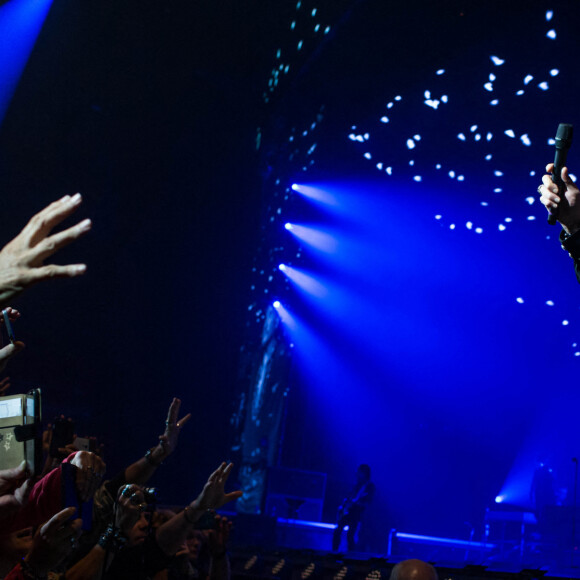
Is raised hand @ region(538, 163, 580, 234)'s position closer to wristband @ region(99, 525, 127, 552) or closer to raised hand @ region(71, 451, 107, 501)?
raised hand @ region(71, 451, 107, 501)

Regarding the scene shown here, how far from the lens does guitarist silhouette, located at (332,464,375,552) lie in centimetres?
968

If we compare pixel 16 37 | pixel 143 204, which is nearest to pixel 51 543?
pixel 16 37

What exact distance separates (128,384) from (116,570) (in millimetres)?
6121

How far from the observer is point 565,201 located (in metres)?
2.12

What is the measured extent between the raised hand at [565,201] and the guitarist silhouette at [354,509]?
320 inches

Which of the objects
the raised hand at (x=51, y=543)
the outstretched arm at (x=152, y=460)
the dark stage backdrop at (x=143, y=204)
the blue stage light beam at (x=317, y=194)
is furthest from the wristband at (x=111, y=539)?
the blue stage light beam at (x=317, y=194)

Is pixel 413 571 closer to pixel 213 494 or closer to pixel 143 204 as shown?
pixel 213 494

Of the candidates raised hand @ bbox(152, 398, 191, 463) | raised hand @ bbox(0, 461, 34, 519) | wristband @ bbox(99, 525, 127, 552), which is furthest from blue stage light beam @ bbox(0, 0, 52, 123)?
raised hand @ bbox(0, 461, 34, 519)

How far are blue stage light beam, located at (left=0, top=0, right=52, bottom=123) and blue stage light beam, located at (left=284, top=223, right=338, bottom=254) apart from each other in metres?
7.24

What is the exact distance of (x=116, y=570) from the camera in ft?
10.7

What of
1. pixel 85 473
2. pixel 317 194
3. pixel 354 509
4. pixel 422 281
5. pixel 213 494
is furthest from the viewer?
pixel 422 281

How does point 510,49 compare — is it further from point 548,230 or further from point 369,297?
point 369,297

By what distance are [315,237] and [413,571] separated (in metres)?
12.3

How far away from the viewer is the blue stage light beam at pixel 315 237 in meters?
14.2
